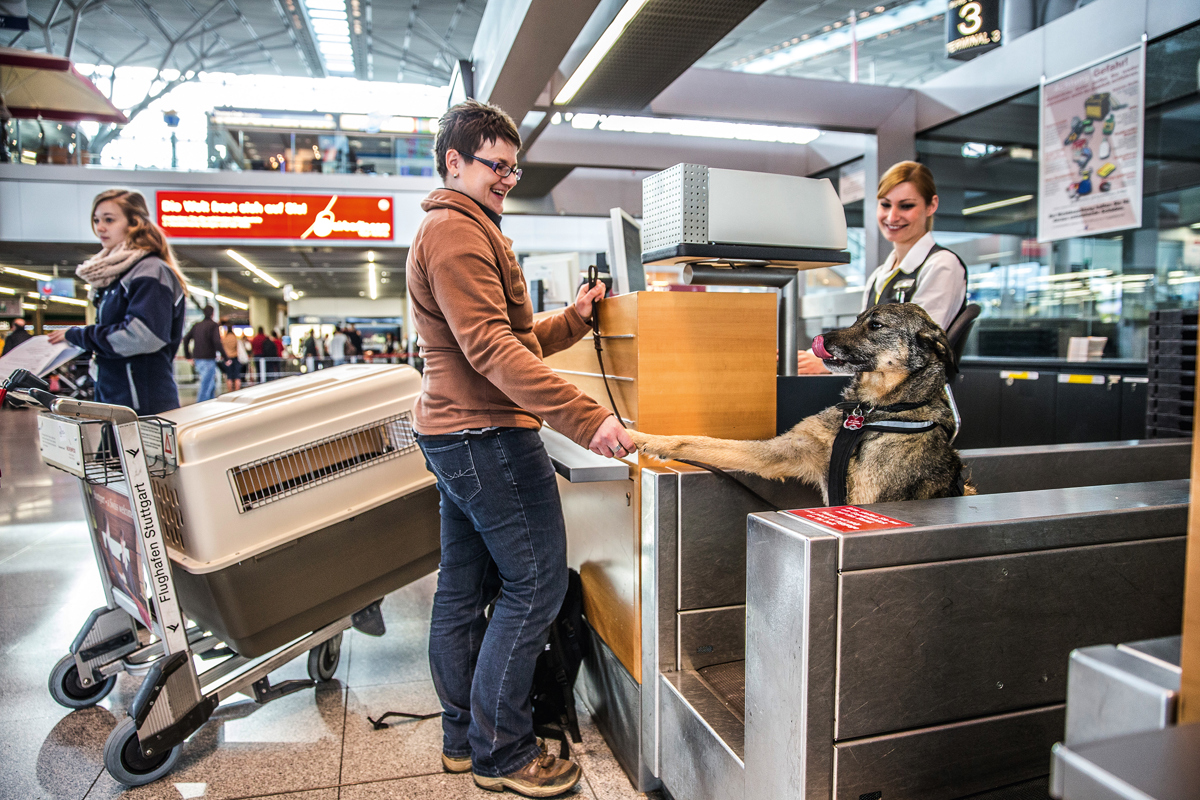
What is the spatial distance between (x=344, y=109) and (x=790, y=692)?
40.2ft

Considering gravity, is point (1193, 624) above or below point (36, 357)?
below

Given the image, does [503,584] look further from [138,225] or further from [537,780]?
[138,225]

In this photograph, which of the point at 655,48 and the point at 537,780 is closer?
the point at 537,780

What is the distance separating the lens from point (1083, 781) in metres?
0.51

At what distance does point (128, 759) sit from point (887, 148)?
21.5 feet

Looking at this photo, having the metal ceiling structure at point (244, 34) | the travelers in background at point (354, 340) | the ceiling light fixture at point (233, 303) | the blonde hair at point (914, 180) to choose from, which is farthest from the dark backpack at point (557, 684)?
the ceiling light fixture at point (233, 303)

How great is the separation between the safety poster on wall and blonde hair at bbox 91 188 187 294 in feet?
16.9

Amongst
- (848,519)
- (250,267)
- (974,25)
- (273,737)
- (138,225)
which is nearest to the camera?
(848,519)

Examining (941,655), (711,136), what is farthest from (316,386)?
(711,136)

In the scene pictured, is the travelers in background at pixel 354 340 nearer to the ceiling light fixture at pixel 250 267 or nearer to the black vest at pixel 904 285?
the ceiling light fixture at pixel 250 267

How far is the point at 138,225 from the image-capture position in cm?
257

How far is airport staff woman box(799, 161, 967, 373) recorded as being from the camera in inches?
80.2

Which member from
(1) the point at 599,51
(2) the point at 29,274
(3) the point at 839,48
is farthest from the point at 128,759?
(3) the point at 839,48

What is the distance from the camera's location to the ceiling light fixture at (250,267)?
11094mm
